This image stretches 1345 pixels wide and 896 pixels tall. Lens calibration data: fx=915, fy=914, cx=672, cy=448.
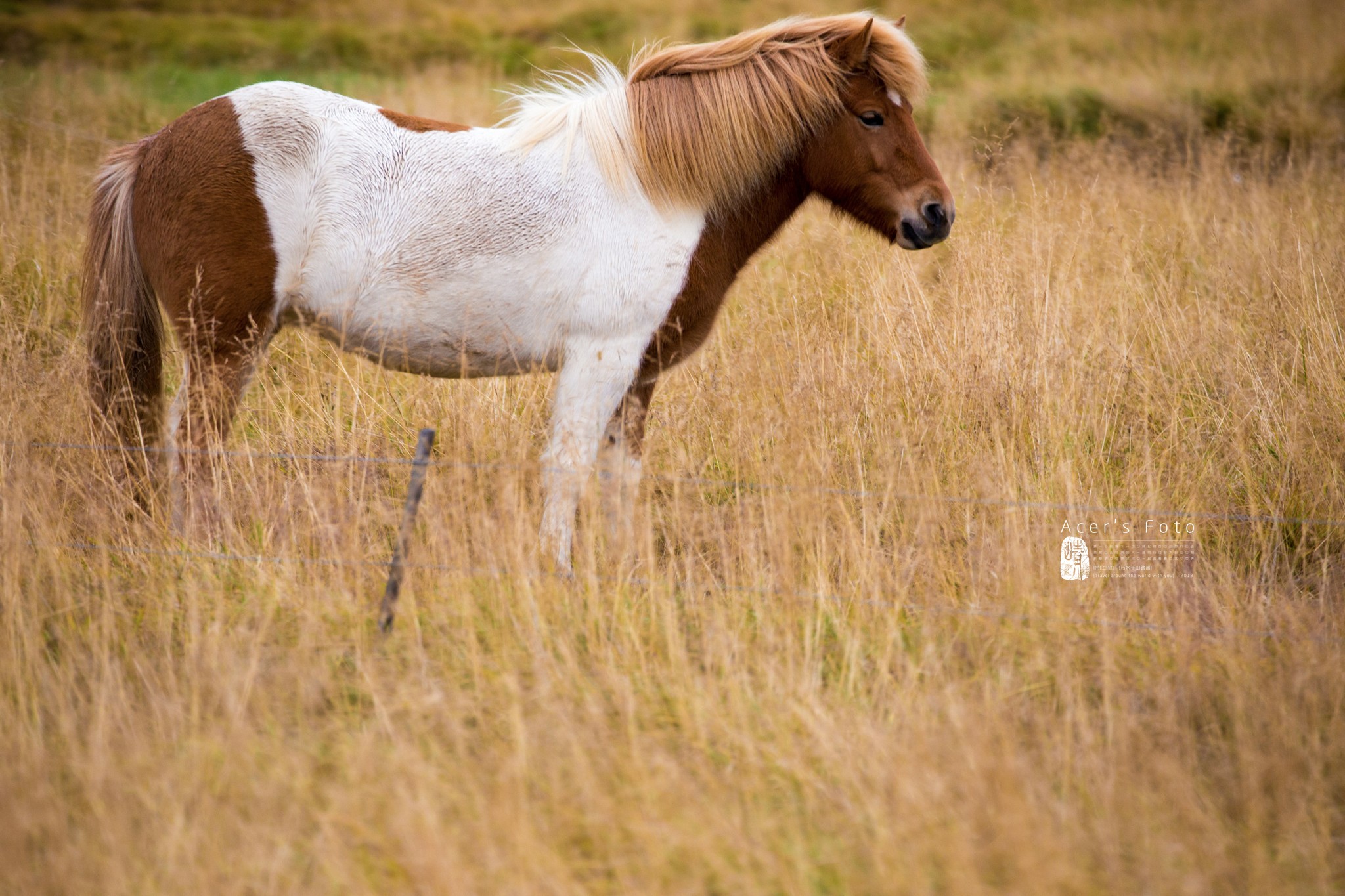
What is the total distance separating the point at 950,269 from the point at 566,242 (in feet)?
9.93

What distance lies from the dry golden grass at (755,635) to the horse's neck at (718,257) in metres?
0.55

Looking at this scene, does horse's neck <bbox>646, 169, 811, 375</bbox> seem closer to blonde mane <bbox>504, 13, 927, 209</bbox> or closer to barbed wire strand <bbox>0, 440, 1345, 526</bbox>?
blonde mane <bbox>504, 13, 927, 209</bbox>

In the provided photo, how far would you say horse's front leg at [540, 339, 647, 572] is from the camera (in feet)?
11.1

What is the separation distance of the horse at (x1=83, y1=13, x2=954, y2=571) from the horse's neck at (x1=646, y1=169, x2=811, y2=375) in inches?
0.4

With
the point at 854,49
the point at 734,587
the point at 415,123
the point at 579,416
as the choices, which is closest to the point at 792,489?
the point at 734,587

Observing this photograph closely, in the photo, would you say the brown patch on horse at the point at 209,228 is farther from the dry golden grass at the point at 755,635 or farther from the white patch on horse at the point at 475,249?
the dry golden grass at the point at 755,635

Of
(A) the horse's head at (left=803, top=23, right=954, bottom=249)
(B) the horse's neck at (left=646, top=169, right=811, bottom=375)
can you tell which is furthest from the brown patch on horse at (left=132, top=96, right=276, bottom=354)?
(A) the horse's head at (left=803, top=23, right=954, bottom=249)

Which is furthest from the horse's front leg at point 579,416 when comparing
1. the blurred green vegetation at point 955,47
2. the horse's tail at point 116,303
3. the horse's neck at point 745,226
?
the blurred green vegetation at point 955,47

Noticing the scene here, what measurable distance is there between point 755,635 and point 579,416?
1024 mm

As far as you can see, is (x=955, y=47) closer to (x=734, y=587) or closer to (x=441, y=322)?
(x=441, y=322)

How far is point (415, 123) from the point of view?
11.8ft

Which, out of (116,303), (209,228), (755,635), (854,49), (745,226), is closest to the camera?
(755,635)

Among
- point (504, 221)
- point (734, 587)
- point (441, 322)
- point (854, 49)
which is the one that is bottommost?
point (734, 587)

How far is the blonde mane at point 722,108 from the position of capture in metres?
3.46
